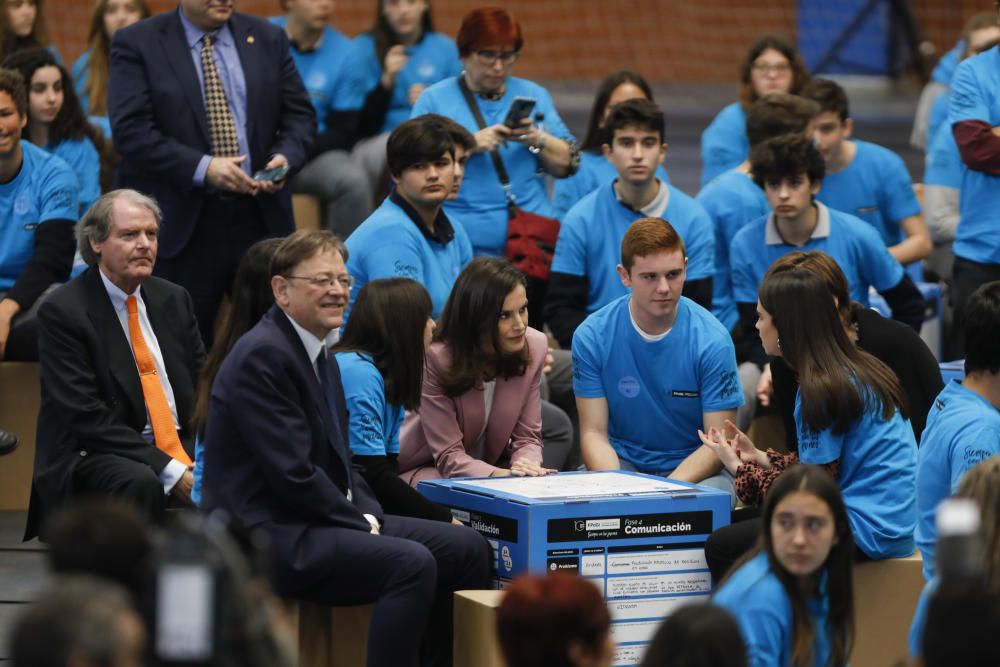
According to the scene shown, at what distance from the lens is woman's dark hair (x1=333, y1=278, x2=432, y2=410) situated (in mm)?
4141

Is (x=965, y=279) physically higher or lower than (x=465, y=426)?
higher

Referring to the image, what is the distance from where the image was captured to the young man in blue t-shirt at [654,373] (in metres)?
4.46

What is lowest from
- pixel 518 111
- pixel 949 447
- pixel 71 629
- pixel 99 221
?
pixel 71 629

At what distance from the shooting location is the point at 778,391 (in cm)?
445

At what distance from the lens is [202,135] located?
5148 millimetres

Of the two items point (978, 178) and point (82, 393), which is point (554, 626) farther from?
point (978, 178)

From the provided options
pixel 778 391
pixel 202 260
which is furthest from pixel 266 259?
pixel 778 391

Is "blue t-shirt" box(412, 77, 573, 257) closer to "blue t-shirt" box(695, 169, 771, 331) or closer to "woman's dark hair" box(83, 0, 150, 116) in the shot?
"blue t-shirt" box(695, 169, 771, 331)

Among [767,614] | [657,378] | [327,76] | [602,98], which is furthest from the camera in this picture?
[327,76]

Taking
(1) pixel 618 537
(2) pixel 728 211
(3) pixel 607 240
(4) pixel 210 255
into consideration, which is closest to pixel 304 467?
(1) pixel 618 537

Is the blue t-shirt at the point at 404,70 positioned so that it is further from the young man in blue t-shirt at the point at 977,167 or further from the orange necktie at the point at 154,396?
the orange necktie at the point at 154,396

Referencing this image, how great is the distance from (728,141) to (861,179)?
653 millimetres

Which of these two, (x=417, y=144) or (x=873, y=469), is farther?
(x=417, y=144)

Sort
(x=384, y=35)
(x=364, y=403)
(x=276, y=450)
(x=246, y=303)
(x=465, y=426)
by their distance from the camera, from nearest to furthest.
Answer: (x=276, y=450) < (x=364, y=403) < (x=246, y=303) < (x=465, y=426) < (x=384, y=35)
